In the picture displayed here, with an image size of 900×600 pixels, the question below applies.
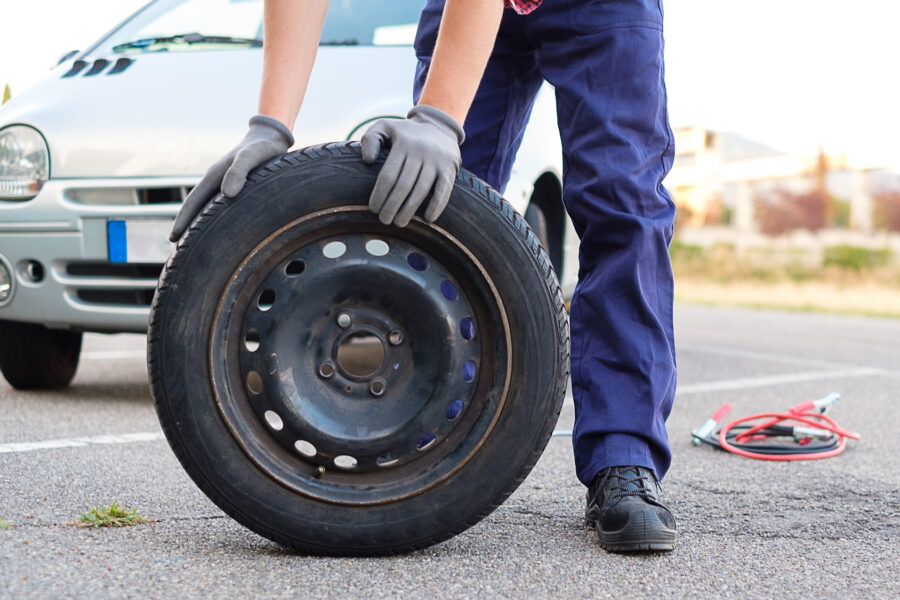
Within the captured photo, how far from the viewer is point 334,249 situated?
1826 millimetres

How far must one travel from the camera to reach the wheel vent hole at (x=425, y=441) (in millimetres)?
1812

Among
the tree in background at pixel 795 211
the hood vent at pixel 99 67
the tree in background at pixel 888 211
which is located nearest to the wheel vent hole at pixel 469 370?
the hood vent at pixel 99 67

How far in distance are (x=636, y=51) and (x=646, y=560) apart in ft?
3.38

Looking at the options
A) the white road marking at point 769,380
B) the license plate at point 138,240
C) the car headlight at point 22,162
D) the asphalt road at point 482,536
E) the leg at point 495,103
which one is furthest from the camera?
the white road marking at point 769,380

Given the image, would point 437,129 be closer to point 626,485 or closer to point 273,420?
point 273,420

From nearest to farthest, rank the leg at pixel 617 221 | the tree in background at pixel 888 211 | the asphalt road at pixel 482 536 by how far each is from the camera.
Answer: the asphalt road at pixel 482 536 < the leg at pixel 617 221 < the tree in background at pixel 888 211

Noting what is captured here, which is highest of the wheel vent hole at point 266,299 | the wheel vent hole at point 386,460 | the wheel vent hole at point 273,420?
the wheel vent hole at point 266,299

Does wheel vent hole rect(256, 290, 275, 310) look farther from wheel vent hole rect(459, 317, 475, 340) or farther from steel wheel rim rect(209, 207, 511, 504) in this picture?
wheel vent hole rect(459, 317, 475, 340)

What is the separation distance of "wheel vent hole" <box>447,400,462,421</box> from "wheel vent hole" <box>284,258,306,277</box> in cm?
36

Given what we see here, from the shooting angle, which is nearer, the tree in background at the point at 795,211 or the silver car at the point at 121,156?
the silver car at the point at 121,156

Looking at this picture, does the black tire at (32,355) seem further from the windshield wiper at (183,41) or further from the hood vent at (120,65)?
the windshield wiper at (183,41)

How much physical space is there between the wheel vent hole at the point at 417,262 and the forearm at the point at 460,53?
0.90 ft

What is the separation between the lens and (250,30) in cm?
407

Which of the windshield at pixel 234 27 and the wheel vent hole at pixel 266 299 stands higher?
the windshield at pixel 234 27
